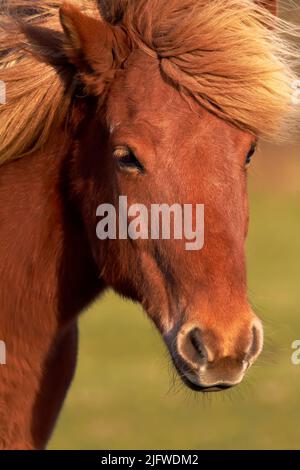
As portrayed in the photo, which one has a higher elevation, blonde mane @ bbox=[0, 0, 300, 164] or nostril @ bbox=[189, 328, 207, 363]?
blonde mane @ bbox=[0, 0, 300, 164]

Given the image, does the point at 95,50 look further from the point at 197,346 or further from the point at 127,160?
the point at 197,346

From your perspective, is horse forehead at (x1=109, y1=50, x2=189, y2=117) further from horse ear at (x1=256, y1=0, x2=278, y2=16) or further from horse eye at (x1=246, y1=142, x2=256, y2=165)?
horse ear at (x1=256, y1=0, x2=278, y2=16)

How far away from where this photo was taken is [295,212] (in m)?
26.4

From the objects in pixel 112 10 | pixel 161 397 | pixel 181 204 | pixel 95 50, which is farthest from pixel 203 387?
pixel 161 397

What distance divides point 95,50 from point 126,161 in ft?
1.47

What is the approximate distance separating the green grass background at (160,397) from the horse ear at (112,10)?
95 cm

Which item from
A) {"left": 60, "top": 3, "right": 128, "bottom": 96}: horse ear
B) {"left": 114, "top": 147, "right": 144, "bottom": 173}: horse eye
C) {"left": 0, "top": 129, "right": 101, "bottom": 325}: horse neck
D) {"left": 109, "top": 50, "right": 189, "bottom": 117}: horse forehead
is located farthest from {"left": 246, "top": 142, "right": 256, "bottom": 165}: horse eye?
{"left": 0, "top": 129, "right": 101, "bottom": 325}: horse neck

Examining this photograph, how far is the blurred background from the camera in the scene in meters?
9.83

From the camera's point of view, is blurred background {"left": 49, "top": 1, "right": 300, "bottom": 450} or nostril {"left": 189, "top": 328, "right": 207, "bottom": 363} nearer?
nostril {"left": 189, "top": 328, "right": 207, "bottom": 363}

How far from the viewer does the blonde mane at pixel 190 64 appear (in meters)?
3.98

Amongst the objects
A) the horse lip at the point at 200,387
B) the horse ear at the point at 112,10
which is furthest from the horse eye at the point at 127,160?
the horse lip at the point at 200,387

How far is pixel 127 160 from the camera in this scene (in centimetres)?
387

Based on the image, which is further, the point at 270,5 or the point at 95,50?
the point at 270,5

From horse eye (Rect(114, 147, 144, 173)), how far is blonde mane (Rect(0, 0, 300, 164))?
11.7 inches
